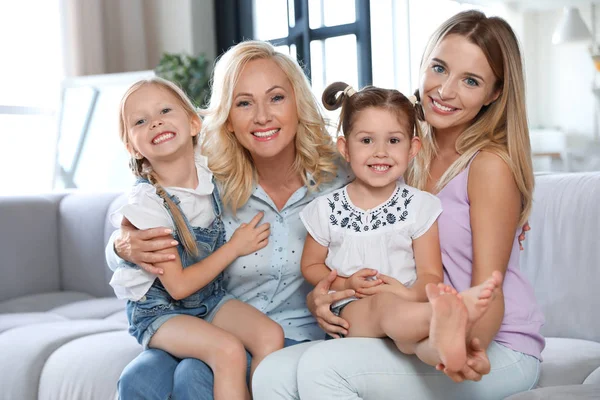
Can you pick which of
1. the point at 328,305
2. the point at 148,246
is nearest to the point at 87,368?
the point at 148,246

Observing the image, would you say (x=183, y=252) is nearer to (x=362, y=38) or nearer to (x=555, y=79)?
(x=555, y=79)

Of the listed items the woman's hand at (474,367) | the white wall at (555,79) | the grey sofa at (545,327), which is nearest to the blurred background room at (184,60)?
the white wall at (555,79)

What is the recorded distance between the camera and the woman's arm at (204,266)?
165 centimetres

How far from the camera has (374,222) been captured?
63.7 inches

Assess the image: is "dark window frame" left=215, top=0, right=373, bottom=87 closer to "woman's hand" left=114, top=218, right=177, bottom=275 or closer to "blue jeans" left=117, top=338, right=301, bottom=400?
"woman's hand" left=114, top=218, right=177, bottom=275

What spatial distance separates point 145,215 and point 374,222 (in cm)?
53

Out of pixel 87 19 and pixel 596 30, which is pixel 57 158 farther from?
pixel 596 30

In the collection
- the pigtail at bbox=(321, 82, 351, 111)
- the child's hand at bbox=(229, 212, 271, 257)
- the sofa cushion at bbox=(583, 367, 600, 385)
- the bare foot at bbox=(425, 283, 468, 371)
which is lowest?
the sofa cushion at bbox=(583, 367, 600, 385)

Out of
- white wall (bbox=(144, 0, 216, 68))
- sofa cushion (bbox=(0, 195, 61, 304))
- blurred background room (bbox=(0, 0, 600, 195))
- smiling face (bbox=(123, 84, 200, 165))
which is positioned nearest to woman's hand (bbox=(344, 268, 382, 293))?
smiling face (bbox=(123, 84, 200, 165))

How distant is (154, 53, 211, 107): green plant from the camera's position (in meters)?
4.40

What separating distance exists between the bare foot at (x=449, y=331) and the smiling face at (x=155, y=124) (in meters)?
0.81

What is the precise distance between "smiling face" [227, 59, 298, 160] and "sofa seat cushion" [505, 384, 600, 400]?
799 mm

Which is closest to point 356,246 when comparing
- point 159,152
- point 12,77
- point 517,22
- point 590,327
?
point 159,152

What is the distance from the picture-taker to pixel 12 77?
15.0ft
